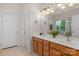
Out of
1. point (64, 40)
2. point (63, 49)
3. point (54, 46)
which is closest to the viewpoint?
point (63, 49)

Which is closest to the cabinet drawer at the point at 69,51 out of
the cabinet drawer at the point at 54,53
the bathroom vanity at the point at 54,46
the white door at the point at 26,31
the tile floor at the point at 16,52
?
the bathroom vanity at the point at 54,46

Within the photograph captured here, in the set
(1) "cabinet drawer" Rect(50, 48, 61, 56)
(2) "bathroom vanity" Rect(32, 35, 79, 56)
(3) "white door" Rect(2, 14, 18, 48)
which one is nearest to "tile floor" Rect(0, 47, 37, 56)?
(3) "white door" Rect(2, 14, 18, 48)

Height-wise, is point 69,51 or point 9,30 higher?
point 9,30

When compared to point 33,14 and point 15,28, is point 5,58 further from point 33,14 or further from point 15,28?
point 33,14

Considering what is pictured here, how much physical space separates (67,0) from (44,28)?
2.52ft

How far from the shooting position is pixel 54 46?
110 inches

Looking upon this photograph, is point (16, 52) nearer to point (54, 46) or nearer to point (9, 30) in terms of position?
point (9, 30)

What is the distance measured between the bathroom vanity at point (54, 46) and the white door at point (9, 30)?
1.36 feet

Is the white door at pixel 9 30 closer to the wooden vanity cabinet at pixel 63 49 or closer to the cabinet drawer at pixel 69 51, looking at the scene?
the wooden vanity cabinet at pixel 63 49

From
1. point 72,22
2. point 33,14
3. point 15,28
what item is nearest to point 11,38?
point 15,28

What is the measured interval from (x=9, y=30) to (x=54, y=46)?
1013 mm

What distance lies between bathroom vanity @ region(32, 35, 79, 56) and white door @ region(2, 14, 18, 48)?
0.41 metres

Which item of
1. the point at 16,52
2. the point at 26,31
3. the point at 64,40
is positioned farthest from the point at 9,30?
the point at 64,40

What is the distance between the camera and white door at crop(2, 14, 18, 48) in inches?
100
